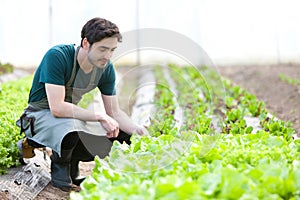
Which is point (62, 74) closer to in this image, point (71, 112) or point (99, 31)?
point (71, 112)

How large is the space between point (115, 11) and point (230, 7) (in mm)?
3661

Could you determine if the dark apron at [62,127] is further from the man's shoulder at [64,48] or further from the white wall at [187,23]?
the white wall at [187,23]

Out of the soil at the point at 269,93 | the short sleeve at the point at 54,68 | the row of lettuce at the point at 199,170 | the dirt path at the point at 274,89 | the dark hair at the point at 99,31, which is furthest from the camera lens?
the dirt path at the point at 274,89

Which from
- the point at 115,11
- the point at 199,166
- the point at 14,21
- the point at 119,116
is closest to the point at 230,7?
the point at 115,11

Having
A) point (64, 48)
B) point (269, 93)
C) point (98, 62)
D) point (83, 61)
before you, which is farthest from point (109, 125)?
point (269, 93)

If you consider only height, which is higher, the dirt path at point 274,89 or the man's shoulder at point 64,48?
the man's shoulder at point 64,48

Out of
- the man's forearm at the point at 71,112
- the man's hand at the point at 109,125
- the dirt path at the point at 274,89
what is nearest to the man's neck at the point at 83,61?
the man's forearm at the point at 71,112

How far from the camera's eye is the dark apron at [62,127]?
3.93 metres

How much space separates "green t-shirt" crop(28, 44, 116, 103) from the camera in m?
3.91

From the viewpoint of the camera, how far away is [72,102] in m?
4.26

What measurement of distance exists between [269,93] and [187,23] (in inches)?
279

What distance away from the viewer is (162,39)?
379cm

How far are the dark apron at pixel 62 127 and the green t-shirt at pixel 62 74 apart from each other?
0.04 m

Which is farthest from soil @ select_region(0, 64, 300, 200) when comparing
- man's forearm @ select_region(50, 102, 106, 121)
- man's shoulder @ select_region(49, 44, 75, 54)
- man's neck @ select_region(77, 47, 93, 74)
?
man's shoulder @ select_region(49, 44, 75, 54)
